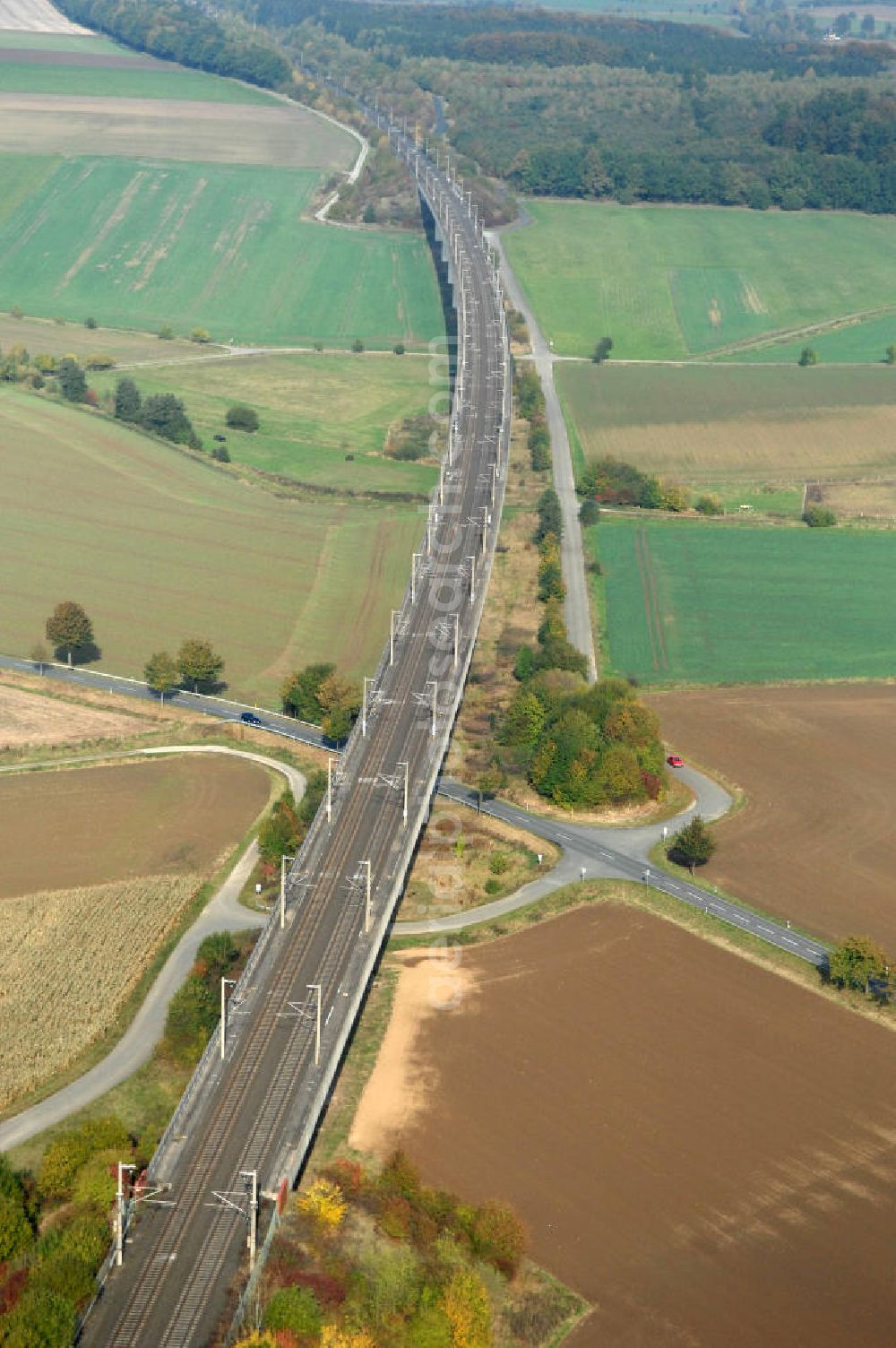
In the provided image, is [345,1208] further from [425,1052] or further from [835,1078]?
[835,1078]

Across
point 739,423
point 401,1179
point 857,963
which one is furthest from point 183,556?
point 401,1179

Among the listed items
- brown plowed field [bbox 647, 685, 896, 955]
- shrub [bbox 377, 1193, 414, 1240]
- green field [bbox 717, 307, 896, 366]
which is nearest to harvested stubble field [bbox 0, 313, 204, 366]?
green field [bbox 717, 307, 896, 366]

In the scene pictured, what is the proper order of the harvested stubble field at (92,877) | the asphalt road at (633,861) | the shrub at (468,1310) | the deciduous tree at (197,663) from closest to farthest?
the shrub at (468,1310), the harvested stubble field at (92,877), the asphalt road at (633,861), the deciduous tree at (197,663)

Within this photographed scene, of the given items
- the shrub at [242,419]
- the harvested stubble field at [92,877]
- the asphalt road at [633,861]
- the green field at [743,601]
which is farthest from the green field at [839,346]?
the harvested stubble field at [92,877]

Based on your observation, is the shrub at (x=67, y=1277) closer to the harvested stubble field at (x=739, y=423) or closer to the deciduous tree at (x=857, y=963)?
the deciduous tree at (x=857, y=963)

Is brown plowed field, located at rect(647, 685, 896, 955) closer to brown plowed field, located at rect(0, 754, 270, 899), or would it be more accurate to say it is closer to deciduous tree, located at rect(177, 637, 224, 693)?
brown plowed field, located at rect(0, 754, 270, 899)

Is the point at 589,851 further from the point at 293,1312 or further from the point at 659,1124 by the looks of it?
the point at 293,1312
